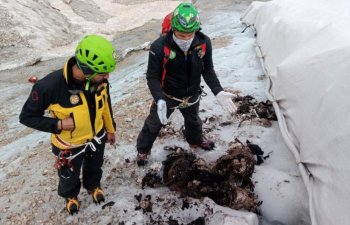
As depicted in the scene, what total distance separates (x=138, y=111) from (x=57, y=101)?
2.94 m

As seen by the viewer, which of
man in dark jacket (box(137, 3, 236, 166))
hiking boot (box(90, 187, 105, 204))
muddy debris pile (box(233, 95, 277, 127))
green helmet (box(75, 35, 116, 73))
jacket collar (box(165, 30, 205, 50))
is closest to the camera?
green helmet (box(75, 35, 116, 73))

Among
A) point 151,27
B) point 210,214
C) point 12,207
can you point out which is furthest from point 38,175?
point 151,27

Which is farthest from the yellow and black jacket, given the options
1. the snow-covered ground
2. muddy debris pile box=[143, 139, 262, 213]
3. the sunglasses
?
muddy debris pile box=[143, 139, 262, 213]

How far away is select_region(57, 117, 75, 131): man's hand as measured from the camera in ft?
10.8

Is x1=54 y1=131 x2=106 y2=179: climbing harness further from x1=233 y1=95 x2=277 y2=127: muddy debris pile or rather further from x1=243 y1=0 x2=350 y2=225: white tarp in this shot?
x1=233 y1=95 x2=277 y2=127: muddy debris pile

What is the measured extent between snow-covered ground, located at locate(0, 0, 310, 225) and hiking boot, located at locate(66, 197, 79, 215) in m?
0.07

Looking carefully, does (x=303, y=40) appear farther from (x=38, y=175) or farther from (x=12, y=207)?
(x=12, y=207)

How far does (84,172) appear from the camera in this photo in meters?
4.09

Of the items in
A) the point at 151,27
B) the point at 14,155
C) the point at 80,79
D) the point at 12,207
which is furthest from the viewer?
the point at 151,27

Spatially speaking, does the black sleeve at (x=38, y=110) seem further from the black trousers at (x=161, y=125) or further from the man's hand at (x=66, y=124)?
the black trousers at (x=161, y=125)

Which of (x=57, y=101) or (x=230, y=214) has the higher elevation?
(x=57, y=101)

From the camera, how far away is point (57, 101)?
3.27m

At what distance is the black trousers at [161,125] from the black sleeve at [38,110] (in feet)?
4.44

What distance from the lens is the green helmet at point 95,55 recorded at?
121 inches
